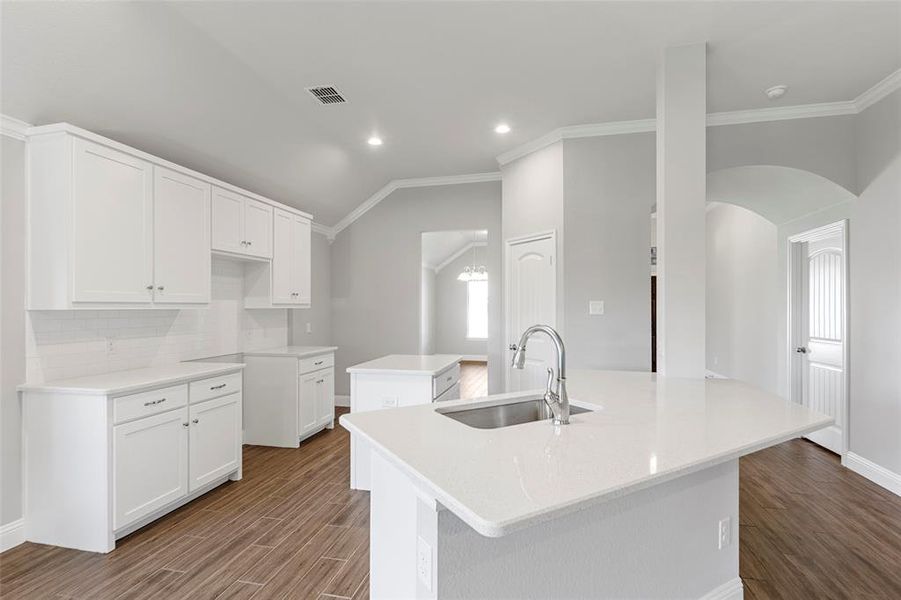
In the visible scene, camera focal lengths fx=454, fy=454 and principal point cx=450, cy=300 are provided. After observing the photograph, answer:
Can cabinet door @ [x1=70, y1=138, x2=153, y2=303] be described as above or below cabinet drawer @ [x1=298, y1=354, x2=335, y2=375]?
above

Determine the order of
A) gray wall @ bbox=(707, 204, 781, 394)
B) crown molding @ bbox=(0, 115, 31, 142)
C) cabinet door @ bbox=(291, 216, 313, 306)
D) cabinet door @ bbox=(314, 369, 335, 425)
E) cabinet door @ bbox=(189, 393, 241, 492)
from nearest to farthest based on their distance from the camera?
→ crown molding @ bbox=(0, 115, 31, 142) < cabinet door @ bbox=(189, 393, 241, 492) < cabinet door @ bbox=(314, 369, 335, 425) < cabinet door @ bbox=(291, 216, 313, 306) < gray wall @ bbox=(707, 204, 781, 394)

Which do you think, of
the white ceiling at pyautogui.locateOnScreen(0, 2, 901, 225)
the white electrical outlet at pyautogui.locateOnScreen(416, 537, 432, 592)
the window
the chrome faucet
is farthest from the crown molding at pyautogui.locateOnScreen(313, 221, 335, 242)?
the window

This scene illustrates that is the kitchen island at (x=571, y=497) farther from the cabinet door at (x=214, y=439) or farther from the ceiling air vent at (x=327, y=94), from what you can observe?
the ceiling air vent at (x=327, y=94)

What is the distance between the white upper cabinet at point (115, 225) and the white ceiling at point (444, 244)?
5301mm

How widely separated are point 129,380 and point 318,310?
3.22 metres

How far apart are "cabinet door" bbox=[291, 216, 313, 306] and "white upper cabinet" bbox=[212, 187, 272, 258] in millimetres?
464

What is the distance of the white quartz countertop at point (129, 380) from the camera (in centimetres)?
249

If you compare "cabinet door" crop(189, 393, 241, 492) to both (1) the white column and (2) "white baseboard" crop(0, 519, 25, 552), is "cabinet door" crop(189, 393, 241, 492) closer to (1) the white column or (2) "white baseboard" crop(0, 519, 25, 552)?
(2) "white baseboard" crop(0, 519, 25, 552)

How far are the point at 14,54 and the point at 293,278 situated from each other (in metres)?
2.83

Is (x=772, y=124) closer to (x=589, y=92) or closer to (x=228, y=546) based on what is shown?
(x=589, y=92)

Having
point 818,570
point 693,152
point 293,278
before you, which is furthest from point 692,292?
point 293,278

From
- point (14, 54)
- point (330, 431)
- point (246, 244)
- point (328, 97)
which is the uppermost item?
point (328, 97)

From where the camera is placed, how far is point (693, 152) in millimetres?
2740

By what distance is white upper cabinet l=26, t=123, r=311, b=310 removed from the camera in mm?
2537
